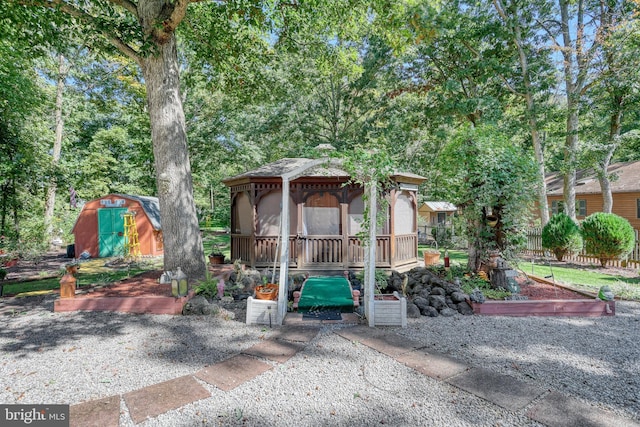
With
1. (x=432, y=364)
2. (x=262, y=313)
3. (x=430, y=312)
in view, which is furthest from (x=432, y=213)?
(x=432, y=364)

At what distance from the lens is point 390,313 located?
15.6 ft

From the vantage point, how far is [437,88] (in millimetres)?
15094

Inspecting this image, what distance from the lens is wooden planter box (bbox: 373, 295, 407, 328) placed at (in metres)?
4.73

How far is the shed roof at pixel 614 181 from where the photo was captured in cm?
1573

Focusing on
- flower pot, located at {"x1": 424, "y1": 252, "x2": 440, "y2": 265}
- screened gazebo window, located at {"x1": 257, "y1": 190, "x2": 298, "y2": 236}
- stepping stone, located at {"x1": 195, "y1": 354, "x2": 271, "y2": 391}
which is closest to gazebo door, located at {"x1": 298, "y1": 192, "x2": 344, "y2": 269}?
screened gazebo window, located at {"x1": 257, "y1": 190, "x2": 298, "y2": 236}

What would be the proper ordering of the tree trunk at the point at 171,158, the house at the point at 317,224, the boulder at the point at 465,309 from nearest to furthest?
the boulder at the point at 465,309 < the tree trunk at the point at 171,158 < the house at the point at 317,224

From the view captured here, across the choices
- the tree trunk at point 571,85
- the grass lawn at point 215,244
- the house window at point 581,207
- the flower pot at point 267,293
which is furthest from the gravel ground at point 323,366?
the house window at point 581,207

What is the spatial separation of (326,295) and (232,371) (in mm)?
3095

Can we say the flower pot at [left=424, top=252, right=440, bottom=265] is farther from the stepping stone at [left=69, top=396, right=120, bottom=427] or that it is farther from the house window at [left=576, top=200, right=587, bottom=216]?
the house window at [left=576, top=200, right=587, bottom=216]

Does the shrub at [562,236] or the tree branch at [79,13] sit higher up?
the tree branch at [79,13]

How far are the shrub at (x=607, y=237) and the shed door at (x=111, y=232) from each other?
1660cm

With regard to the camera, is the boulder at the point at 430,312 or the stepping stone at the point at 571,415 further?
the boulder at the point at 430,312

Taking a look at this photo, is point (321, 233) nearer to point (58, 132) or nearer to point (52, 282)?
point (52, 282)

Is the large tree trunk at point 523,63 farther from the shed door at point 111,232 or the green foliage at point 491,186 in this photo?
the shed door at point 111,232
